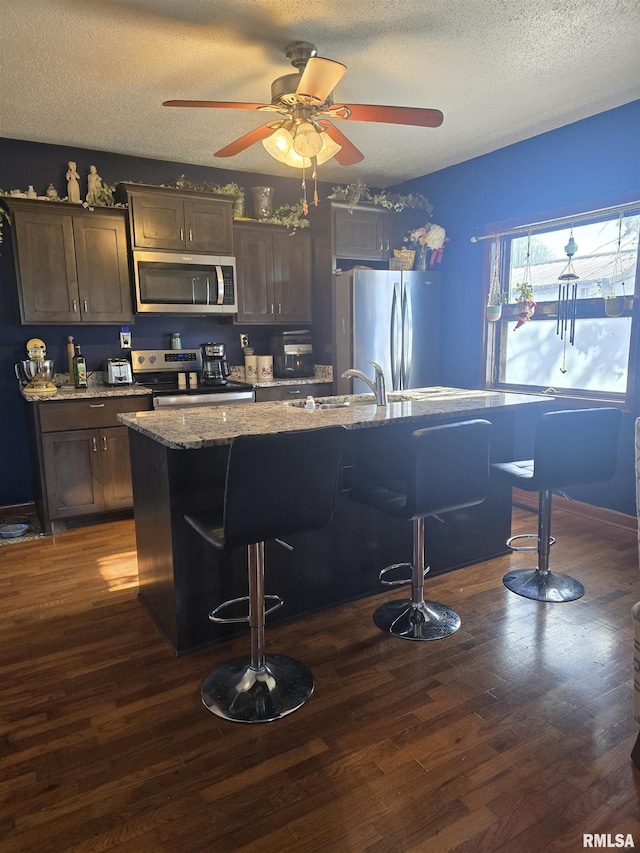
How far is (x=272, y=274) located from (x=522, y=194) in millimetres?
2095

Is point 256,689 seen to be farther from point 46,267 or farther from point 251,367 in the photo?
point 251,367

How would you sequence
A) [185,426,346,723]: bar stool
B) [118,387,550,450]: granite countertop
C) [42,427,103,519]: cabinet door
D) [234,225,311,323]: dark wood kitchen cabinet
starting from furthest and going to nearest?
[234,225,311,323]: dark wood kitchen cabinet
[42,427,103,519]: cabinet door
[118,387,550,450]: granite countertop
[185,426,346,723]: bar stool

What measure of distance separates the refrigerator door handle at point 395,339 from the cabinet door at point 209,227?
1.43 meters

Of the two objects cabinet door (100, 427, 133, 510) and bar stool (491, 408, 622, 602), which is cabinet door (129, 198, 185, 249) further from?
bar stool (491, 408, 622, 602)

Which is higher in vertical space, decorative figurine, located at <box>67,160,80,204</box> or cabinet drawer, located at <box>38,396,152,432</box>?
decorative figurine, located at <box>67,160,80,204</box>

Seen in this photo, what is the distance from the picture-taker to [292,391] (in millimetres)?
4707

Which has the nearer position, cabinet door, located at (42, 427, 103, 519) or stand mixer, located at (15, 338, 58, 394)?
cabinet door, located at (42, 427, 103, 519)

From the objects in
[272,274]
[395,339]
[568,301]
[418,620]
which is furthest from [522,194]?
[418,620]

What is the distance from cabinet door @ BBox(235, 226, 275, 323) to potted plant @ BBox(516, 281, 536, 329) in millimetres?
2052

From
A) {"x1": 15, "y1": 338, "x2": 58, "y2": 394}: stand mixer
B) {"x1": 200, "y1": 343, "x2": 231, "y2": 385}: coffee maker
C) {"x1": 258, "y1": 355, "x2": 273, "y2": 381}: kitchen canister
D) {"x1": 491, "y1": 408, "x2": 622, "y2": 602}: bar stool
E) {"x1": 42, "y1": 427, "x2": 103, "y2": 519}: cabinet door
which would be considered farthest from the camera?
{"x1": 258, "y1": 355, "x2": 273, "y2": 381}: kitchen canister

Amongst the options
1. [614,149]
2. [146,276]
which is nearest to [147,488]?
[146,276]

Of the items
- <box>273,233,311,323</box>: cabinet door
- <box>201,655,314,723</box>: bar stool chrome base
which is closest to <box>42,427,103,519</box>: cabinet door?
<box>273,233,311,323</box>: cabinet door

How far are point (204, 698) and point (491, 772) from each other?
0.97 m

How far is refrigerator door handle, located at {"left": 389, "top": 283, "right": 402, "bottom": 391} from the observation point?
4770mm
